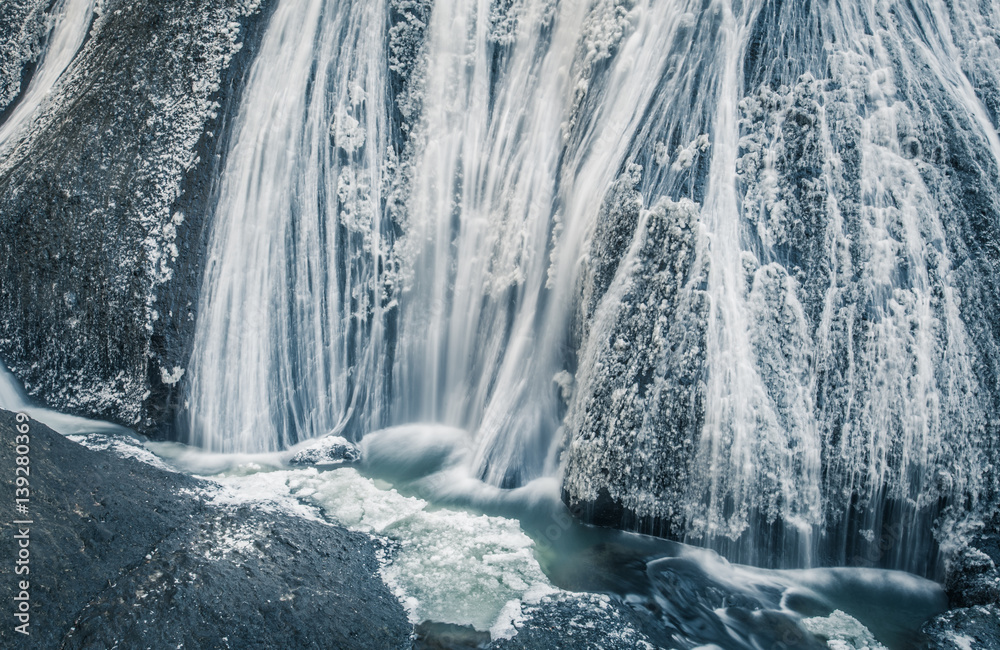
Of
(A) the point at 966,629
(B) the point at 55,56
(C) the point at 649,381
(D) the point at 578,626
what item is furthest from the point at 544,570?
(B) the point at 55,56

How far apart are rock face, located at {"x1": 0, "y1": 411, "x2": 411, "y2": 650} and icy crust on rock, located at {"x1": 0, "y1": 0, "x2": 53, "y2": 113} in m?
4.87

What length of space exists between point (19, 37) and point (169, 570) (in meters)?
6.42

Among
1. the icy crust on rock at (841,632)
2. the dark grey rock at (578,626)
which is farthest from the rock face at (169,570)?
the icy crust on rock at (841,632)

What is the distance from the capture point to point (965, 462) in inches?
146

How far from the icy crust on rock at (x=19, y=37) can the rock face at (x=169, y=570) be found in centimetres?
487

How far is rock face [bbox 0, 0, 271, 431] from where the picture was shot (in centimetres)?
488

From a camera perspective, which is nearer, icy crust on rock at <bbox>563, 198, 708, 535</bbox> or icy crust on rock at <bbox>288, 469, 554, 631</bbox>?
icy crust on rock at <bbox>288, 469, 554, 631</bbox>

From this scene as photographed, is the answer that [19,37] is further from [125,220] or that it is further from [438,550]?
[438,550]

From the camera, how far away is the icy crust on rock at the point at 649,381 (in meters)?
3.96

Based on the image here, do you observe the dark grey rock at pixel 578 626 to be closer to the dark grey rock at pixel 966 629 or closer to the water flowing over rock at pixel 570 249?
the water flowing over rock at pixel 570 249

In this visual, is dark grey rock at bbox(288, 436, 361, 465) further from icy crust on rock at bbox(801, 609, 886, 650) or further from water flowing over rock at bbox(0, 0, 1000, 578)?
icy crust on rock at bbox(801, 609, 886, 650)

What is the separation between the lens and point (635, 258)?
4.19m

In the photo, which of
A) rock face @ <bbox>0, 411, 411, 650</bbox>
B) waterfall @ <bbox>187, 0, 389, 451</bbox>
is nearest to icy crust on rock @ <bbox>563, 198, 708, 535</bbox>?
rock face @ <bbox>0, 411, 411, 650</bbox>

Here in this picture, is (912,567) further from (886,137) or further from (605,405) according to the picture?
(886,137)
